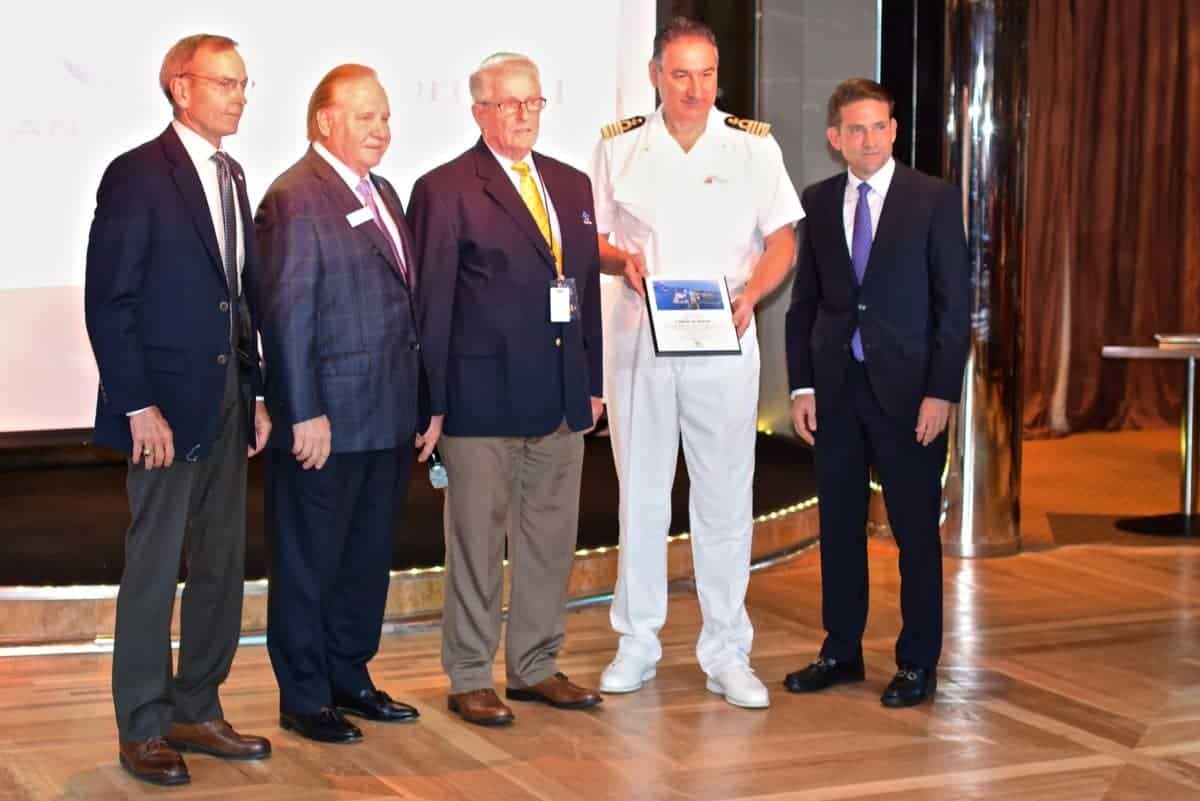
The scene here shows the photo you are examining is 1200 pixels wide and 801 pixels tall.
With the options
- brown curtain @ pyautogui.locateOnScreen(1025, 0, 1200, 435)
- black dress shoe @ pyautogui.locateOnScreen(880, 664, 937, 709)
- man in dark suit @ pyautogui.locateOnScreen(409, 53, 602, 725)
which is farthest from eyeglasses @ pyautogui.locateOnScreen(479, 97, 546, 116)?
brown curtain @ pyautogui.locateOnScreen(1025, 0, 1200, 435)

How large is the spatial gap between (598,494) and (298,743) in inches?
115

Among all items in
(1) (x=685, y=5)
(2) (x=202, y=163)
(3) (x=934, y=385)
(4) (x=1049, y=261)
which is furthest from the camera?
(4) (x=1049, y=261)

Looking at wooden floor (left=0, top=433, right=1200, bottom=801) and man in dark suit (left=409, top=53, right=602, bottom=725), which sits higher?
man in dark suit (left=409, top=53, right=602, bottom=725)

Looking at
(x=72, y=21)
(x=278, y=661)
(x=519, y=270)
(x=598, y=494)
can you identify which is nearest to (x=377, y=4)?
(x=72, y=21)

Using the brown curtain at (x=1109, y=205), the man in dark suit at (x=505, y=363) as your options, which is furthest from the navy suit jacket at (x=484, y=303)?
the brown curtain at (x=1109, y=205)

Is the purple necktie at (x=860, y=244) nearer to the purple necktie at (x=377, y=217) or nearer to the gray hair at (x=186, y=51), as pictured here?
the purple necktie at (x=377, y=217)

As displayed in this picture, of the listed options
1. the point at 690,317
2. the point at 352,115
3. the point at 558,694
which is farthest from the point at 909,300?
the point at 352,115

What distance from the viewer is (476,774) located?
390 centimetres

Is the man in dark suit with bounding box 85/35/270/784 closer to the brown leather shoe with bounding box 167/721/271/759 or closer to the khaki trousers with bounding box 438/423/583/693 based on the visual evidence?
the brown leather shoe with bounding box 167/721/271/759

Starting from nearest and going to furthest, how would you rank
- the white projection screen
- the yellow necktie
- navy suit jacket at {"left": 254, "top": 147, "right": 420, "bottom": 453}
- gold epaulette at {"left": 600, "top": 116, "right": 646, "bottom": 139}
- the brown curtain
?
navy suit jacket at {"left": 254, "top": 147, "right": 420, "bottom": 453} < the yellow necktie < gold epaulette at {"left": 600, "top": 116, "right": 646, "bottom": 139} < the white projection screen < the brown curtain

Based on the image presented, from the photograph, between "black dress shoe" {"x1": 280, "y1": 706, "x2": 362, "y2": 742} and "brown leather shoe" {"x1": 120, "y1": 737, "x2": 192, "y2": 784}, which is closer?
"brown leather shoe" {"x1": 120, "y1": 737, "x2": 192, "y2": 784}

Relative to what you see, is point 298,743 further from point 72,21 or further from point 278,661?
point 72,21

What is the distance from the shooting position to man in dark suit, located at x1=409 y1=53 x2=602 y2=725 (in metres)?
4.17

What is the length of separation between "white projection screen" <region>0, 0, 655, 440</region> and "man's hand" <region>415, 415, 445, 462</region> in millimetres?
3062
